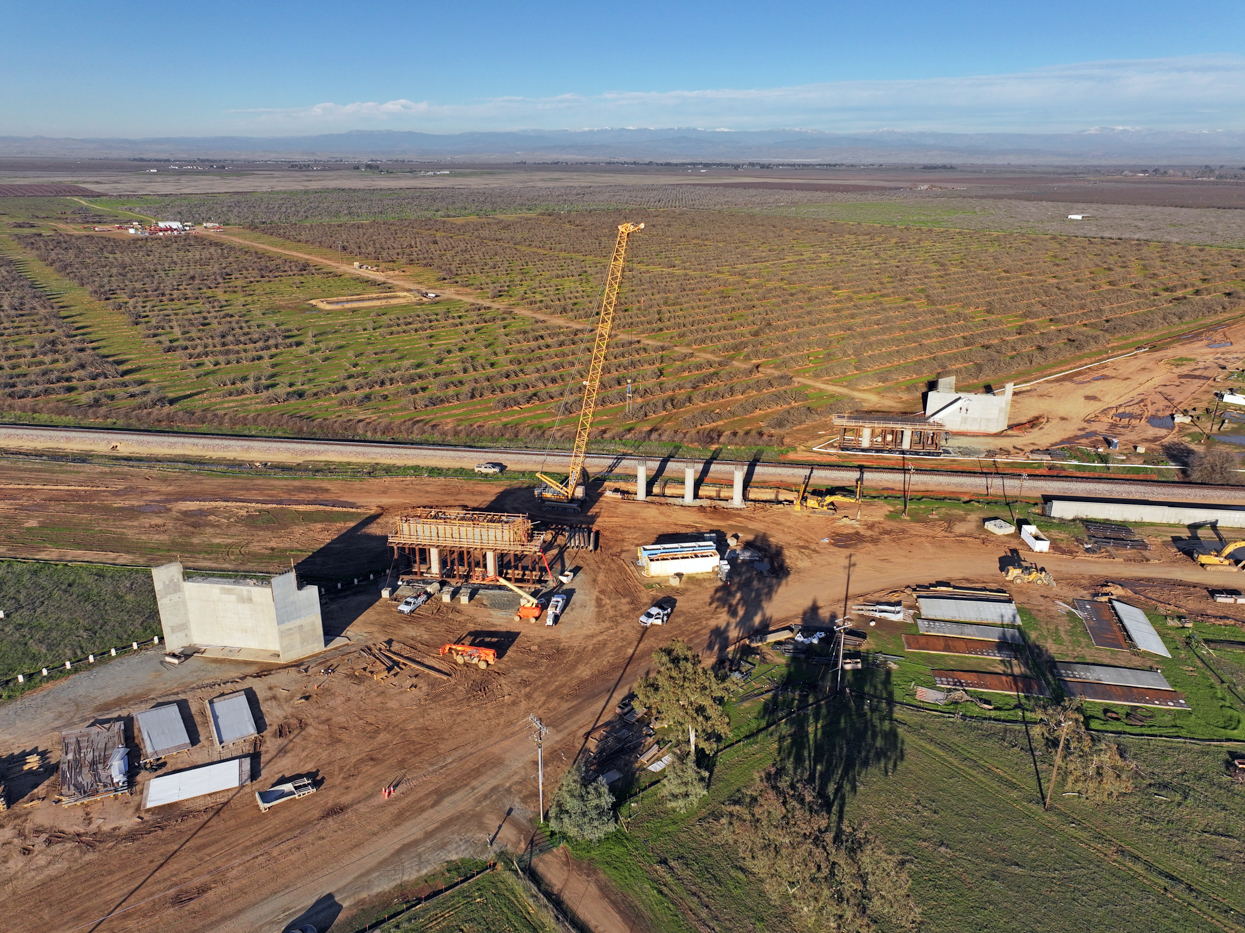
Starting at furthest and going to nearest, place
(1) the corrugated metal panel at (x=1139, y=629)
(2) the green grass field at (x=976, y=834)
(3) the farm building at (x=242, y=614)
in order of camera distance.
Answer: (1) the corrugated metal panel at (x=1139, y=629), (3) the farm building at (x=242, y=614), (2) the green grass field at (x=976, y=834)

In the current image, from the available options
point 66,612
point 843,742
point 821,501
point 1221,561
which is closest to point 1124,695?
point 843,742

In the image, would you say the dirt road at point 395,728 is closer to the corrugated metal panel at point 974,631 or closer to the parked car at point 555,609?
the parked car at point 555,609

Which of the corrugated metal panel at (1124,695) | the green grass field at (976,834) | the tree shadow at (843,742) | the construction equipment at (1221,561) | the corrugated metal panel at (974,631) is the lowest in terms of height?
the green grass field at (976,834)

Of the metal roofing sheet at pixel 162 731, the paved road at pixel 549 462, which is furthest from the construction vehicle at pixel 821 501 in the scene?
the metal roofing sheet at pixel 162 731

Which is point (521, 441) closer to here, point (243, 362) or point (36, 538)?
point (36, 538)

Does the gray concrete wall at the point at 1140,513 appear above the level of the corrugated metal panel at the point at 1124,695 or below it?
above

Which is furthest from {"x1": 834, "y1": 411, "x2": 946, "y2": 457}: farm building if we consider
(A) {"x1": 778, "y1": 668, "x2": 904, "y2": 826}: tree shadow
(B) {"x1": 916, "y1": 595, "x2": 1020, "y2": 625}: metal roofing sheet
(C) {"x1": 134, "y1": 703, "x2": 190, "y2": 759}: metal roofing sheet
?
(C) {"x1": 134, "y1": 703, "x2": 190, "y2": 759}: metal roofing sheet
